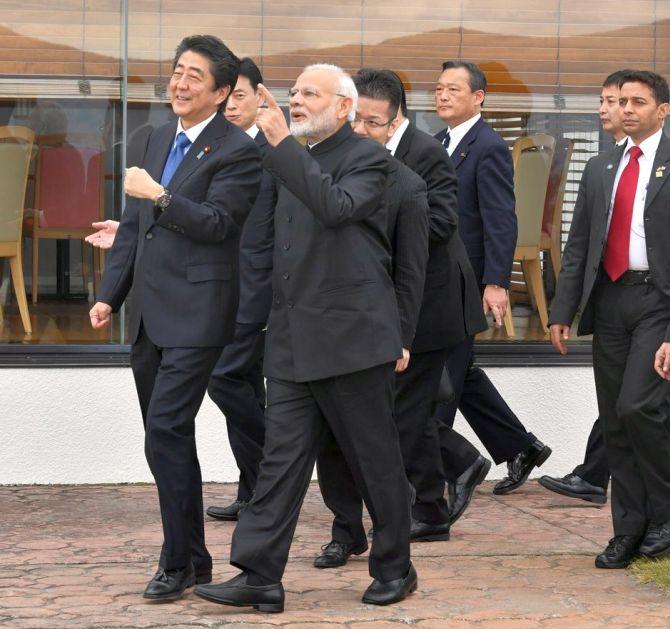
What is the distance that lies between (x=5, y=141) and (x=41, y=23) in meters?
0.63

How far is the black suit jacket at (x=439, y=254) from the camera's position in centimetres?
643

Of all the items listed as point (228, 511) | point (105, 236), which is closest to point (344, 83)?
point (105, 236)

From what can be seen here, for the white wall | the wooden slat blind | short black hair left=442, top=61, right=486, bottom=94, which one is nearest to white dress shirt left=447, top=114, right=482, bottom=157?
short black hair left=442, top=61, right=486, bottom=94

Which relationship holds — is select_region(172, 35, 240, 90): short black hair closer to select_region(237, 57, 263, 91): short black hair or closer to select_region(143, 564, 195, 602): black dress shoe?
select_region(237, 57, 263, 91): short black hair

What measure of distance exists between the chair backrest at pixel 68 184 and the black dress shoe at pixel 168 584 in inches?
115

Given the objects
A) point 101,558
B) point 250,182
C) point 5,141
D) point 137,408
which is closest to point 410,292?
point 250,182

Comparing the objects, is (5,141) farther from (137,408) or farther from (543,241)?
(543,241)

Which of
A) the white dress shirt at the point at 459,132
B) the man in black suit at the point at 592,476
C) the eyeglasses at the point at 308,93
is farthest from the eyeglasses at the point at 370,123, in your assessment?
the man in black suit at the point at 592,476

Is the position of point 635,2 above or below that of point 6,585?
above

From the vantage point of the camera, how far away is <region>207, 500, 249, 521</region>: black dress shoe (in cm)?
708

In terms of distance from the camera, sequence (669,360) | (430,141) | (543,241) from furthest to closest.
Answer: (543,241) → (430,141) → (669,360)

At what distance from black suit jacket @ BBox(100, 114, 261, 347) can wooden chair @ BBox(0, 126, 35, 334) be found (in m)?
2.49

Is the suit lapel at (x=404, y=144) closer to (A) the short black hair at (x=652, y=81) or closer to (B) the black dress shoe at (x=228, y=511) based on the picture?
(A) the short black hair at (x=652, y=81)

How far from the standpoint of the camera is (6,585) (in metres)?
5.73
